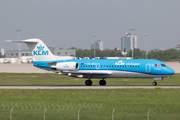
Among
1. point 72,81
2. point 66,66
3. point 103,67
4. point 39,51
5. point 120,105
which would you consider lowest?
point 72,81

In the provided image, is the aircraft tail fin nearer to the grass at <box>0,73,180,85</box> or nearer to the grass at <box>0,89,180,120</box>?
the grass at <box>0,73,180,85</box>

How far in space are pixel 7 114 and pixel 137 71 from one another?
2384cm

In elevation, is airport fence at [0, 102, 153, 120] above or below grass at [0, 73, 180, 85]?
above

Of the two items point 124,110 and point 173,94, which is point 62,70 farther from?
point 124,110

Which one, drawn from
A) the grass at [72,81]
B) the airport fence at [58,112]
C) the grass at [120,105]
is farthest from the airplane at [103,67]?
the airport fence at [58,112]

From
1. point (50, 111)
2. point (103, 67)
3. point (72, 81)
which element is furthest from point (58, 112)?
point (72, 81)

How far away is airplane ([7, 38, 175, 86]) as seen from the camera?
131 ft

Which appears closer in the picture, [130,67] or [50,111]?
[50,111]

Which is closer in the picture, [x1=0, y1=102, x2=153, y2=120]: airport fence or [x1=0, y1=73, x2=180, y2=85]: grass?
[x1=0, y1=102, x2=153, y2=120]: airport fence

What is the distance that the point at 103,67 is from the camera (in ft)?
136

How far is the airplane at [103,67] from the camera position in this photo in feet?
131

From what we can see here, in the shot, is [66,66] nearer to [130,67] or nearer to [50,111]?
[130,67]

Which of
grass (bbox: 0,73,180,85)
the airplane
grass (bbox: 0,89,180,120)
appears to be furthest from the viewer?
grass (bbox: 0,73,180,85)

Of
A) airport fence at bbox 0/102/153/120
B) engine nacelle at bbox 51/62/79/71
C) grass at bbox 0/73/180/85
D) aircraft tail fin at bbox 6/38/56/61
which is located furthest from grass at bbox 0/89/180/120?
grass at bbox 0/73/180/85
